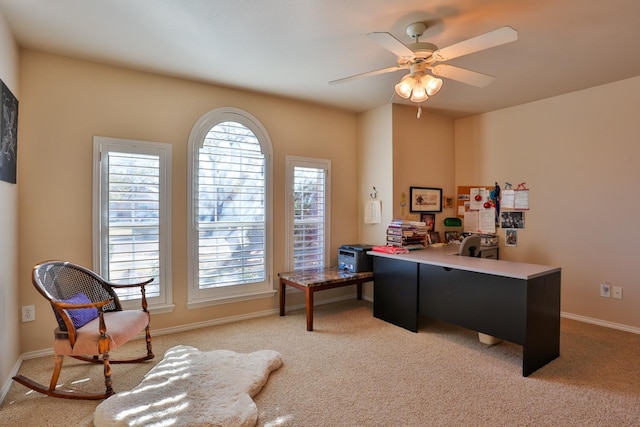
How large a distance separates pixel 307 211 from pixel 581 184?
2986 millimetres

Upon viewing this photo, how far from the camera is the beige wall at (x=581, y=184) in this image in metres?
3.30

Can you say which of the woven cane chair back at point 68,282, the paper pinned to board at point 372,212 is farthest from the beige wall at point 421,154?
the woven cane chair back at point 68,282

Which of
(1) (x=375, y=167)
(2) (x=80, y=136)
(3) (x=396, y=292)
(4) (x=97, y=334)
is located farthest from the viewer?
(1) (x=375, y=167)

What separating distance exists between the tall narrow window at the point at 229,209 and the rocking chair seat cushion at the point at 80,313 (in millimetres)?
981

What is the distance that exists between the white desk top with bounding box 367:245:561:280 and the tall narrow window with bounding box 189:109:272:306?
1379mm

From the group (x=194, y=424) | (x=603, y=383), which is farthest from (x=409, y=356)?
(x=194, y=424)

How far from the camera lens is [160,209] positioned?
126 inches

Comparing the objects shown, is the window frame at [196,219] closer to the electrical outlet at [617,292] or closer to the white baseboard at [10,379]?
the white baseboard at [10,379]

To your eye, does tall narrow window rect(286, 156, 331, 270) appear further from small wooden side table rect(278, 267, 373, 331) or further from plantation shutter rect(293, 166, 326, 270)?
small wooden side table rect(278, 267, 373, 331)

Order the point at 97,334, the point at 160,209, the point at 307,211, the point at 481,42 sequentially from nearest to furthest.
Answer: the point at 481,42 → the point at 97,334 → the point at 160,209 → the point at 307,211

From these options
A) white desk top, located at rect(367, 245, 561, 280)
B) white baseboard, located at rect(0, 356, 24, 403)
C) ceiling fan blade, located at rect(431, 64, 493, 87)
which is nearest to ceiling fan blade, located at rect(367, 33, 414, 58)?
ceiling fan blade, located at rect(431, 64, 493, 87)

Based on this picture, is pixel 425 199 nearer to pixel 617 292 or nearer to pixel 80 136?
pixel 617 292

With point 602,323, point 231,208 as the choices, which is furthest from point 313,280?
point 602,323

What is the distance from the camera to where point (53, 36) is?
8.16ft
